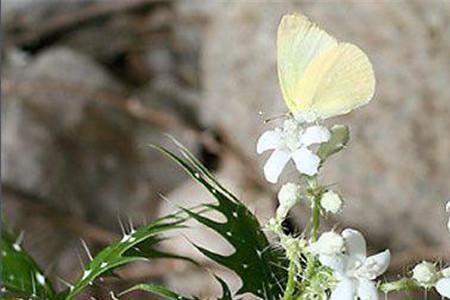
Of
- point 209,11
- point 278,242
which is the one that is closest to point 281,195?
point 278,242

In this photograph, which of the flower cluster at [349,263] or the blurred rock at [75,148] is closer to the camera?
the flower cluster at [349,263]

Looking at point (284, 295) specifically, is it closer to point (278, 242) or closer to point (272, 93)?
point (278, 242)

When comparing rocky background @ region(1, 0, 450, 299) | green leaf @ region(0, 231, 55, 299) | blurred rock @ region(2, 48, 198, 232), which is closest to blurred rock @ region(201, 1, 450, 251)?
rocky background @ region(1, 0, 450, 299)

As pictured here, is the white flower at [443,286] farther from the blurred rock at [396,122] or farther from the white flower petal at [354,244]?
the blurred rock at [396,122]

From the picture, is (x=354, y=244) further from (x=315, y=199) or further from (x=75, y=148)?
(x=75, y=148)

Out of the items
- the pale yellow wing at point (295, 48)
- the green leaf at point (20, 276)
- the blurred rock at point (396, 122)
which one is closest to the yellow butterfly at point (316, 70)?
the pale yellow wing at point (295, 48)

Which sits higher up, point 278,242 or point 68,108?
point 68,108
